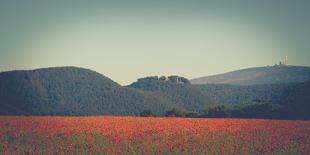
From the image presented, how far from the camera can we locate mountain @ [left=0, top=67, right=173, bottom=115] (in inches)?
3349

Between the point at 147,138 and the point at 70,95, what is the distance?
91074 mm

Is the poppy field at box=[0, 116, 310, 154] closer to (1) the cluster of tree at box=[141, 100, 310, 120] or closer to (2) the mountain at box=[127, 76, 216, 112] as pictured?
(1) the cluster of tree at box=[141, 100, 310, 120]

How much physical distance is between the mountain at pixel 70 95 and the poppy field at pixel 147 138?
52.5 metres

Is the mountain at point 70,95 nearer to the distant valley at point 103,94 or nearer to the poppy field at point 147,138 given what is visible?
the distant valley at point 103,94

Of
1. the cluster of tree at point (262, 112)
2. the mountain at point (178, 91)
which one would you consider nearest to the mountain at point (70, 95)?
the mountain at point (178, 91)

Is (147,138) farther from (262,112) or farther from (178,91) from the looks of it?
(178,91)

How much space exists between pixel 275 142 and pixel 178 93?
4196 inches

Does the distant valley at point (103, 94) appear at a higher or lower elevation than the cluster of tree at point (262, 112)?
higher

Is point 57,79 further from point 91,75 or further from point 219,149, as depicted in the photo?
point 219,149

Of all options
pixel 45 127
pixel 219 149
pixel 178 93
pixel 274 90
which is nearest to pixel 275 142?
pixel 219 149

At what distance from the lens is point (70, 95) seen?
359 feet

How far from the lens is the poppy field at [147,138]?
1727 centimetres

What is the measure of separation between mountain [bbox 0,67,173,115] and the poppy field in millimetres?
52499

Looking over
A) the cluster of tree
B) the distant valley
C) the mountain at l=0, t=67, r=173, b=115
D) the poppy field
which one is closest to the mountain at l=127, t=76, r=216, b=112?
the distant valley
